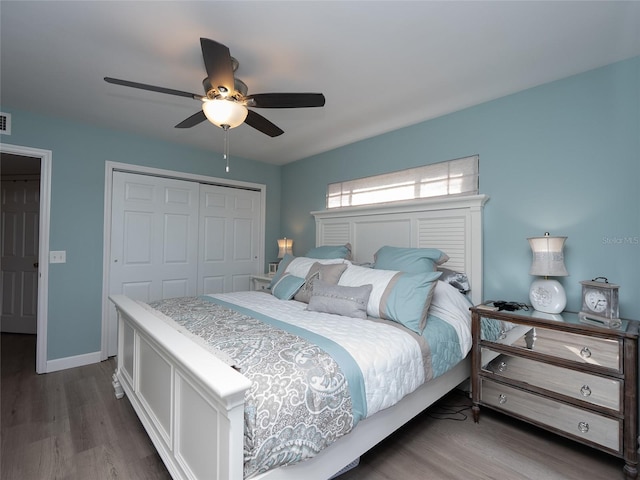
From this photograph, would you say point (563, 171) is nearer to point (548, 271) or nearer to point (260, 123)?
point (548, 271)

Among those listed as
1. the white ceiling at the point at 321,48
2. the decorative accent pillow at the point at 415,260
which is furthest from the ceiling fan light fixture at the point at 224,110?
the decorative accent pillow at the point at 415,260

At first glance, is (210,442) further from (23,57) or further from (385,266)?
(23,57)

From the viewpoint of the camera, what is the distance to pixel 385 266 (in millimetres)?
2543

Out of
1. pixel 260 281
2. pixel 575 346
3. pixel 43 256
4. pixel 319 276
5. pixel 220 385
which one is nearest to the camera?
pixel 220 385

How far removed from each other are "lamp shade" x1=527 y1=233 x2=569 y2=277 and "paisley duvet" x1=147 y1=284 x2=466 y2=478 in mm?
665

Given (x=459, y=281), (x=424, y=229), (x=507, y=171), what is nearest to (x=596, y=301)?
(x=459, y=281)

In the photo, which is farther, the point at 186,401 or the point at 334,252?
the point at 334,252

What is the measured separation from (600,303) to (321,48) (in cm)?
225

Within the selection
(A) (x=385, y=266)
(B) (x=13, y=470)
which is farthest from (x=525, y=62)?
(B) (x=13, y=470)

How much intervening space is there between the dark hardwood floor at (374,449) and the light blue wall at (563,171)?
91 centimetres

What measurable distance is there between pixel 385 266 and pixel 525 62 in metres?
1.67

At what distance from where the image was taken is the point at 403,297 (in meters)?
1.98

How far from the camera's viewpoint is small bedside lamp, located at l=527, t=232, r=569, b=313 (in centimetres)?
195

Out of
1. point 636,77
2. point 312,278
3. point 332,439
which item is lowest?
point 332,439
